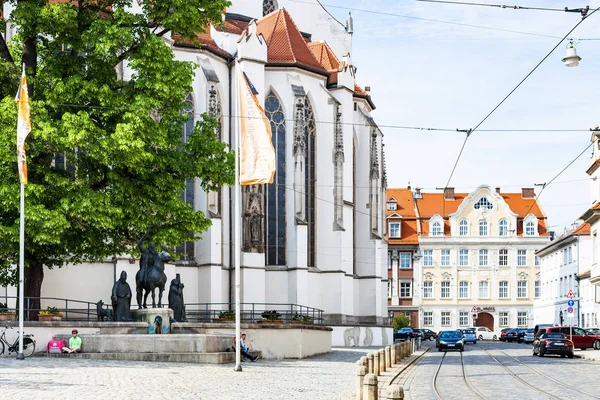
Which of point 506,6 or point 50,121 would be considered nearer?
point 506,6

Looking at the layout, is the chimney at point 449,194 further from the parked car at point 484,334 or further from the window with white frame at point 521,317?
the parked car at point 484,334

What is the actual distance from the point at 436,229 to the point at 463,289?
19.8ft

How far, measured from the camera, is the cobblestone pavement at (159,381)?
16.2 m

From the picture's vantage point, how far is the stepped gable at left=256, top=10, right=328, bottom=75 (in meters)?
50.7

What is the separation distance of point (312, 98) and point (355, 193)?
283 inches

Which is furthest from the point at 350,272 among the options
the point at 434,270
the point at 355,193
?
the point at 434,270

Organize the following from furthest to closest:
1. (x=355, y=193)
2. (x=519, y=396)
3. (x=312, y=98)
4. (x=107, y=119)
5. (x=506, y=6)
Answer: (x=355, y=193), (x=312, y=98), (x=107, y=119), (x=506, y=6), (x=519, y=396)

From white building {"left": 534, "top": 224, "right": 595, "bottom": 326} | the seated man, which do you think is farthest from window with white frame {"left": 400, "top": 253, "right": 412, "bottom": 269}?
the seated man

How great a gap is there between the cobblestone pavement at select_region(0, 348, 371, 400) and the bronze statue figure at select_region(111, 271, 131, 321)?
13.2 ft

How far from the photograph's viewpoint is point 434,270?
89438 mm

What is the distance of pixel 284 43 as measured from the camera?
51812mm

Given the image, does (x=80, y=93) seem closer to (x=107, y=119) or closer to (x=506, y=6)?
(x=107, y=119)

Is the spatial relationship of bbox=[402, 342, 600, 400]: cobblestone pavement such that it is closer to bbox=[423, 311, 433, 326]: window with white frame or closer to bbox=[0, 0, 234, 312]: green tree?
bbox=[0, 0, 234, 312]: green tree

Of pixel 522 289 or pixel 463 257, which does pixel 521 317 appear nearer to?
pixel 522 289
